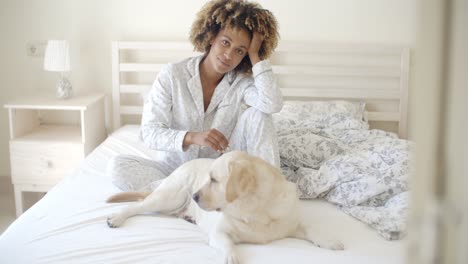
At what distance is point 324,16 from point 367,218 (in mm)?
1788

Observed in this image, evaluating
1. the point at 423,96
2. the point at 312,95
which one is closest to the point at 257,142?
the point at 312,95

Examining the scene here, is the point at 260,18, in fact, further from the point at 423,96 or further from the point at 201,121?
the point at 423,96

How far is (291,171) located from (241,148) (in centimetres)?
30

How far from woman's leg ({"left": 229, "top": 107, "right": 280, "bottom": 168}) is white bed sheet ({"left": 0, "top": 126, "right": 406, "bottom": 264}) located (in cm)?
27

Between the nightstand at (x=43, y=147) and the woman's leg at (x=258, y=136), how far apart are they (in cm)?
122

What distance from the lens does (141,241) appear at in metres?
1.67

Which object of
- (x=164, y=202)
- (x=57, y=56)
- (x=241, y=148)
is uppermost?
(x=57, y=56)

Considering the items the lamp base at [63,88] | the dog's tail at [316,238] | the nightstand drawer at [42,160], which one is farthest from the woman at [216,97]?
the lamp base at [63,88]

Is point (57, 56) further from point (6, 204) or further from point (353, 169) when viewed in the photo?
point (353, 169)

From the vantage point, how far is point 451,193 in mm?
443

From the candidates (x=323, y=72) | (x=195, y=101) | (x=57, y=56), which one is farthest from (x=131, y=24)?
(x=195, y=101)

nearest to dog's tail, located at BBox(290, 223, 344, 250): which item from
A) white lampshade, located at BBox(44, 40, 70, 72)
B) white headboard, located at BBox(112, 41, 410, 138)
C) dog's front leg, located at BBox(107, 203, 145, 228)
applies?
dog's front leg, located at BBox(107, 203, 145, 228)

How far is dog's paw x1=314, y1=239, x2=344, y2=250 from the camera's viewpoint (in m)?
1.69

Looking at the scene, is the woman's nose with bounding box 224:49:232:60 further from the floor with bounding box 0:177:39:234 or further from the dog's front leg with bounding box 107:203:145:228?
the floor with bounding box 0:177:39:234
